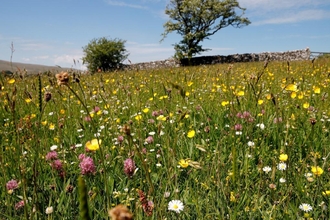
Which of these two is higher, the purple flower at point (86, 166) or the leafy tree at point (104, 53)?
the leafy tree at point (104, 53)

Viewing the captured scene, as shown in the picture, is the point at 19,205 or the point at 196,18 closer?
the point at 19,205

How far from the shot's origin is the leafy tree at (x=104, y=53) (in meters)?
25.6

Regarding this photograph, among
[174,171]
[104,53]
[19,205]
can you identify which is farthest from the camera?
[104,53]

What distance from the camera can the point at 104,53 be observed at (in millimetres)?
25359

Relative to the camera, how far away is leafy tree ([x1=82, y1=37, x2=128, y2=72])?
25625 mm

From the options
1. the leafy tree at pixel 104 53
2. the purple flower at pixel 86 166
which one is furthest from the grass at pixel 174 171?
the leafy tree at pixel 104 53

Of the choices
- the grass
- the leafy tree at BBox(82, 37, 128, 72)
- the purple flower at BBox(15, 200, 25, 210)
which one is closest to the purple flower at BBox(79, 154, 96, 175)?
the grass

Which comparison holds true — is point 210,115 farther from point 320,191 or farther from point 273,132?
point 320,191

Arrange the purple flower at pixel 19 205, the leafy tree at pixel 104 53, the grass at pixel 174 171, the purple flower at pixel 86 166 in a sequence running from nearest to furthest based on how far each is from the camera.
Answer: the grass at pixel 174 171
the purple flower at pixel 19 205
the purple flower at pixel 86 166
the leafy tree at pixel 104 53

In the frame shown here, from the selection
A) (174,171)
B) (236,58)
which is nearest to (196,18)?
(236,58)

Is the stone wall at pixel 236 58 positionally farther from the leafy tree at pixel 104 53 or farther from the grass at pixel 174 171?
the grass at pixel 174 171

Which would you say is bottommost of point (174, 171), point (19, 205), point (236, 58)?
point (19, 205)

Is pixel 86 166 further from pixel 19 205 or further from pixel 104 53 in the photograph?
pixel 104 53

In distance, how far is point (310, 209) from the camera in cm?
141
